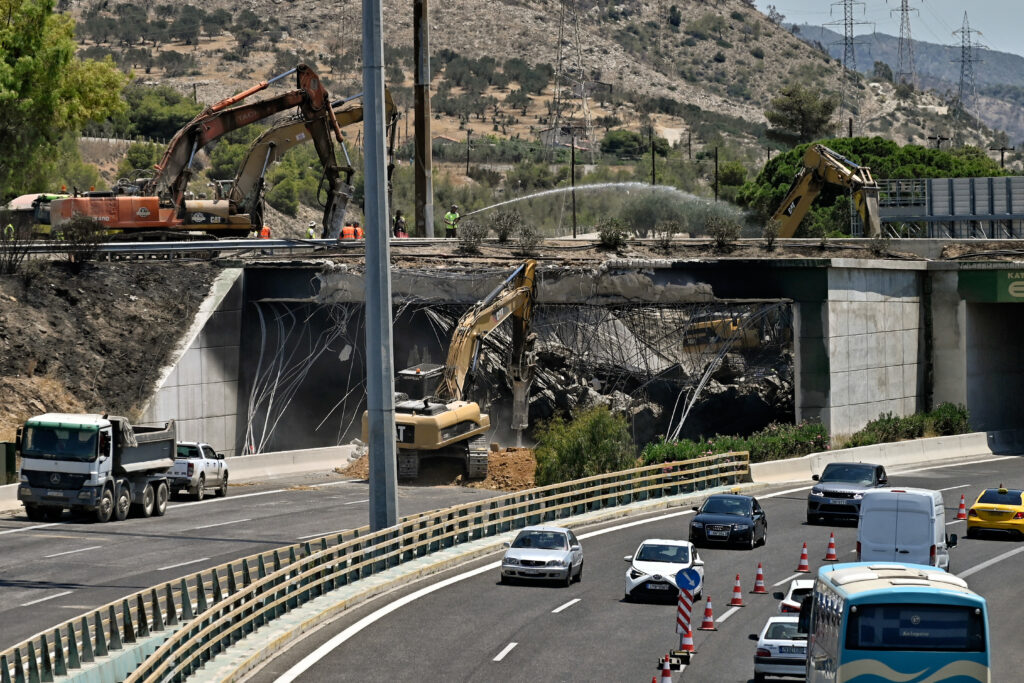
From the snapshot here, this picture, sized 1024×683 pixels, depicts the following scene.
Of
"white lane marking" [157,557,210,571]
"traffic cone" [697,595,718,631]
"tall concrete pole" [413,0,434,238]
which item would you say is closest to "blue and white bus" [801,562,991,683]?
"traffic cone" [697,595,718,631]

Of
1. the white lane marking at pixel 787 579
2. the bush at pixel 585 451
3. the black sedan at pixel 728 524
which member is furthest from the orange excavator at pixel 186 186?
the white lane marking at pixel 787 579

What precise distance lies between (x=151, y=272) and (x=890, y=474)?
2773cm

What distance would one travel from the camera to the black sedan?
1432 inches

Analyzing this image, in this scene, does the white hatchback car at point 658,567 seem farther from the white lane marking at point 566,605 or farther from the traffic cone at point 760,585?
the traffic cone at point 760,585

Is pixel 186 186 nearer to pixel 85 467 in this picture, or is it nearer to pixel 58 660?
pixel 85 467

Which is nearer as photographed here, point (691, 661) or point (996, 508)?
point (691, 661)

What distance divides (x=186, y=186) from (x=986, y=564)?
115 feet

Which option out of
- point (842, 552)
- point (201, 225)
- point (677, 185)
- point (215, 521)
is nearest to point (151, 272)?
point (201, 225)

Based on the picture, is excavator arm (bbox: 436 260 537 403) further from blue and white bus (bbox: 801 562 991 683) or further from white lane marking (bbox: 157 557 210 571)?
blue and white bus (bbox: 801 562 991 683)

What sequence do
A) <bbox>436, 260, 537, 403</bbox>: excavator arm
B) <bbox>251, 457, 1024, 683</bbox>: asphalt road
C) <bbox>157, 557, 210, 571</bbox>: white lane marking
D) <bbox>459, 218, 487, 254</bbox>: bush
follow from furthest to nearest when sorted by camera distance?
<bbox>459, 218, 487, 254</bbox>: bush
<bbox>436, 260, 537, 403</bbox>: excavator arm
<bbox>157, 557, 210, 571</bbox>: white lane marking
<bbox>251, 457, 1024, 683</bbox>: asphalt road

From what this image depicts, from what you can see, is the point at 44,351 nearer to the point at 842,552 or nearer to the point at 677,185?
the point at 842,552

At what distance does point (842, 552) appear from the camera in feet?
118

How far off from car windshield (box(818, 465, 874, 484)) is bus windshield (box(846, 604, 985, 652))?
23664mm

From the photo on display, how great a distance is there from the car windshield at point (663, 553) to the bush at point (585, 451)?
16.2 m
